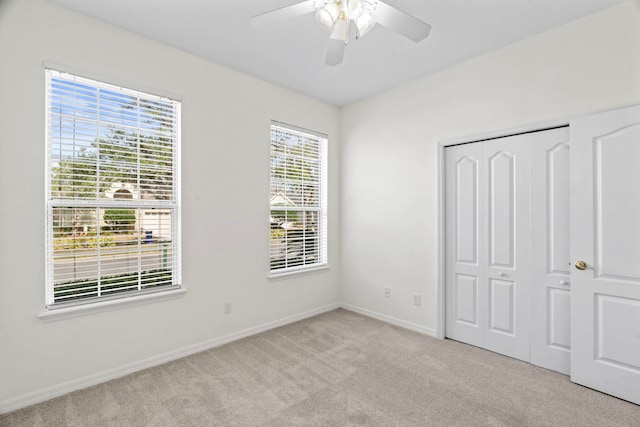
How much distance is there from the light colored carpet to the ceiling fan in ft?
7.74

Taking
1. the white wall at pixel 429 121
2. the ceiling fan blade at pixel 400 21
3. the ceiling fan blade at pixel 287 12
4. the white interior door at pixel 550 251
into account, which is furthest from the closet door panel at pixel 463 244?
the ceiling fan blade at pixel 287 12

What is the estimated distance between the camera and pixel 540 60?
2.62 metres

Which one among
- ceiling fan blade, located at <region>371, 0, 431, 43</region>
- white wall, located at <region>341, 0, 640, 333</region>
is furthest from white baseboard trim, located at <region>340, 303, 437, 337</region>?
ceiling fan blade, located at <region>371, 0, 431, 43</region>

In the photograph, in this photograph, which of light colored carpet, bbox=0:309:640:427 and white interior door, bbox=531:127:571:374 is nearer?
light colored carpet, bbox=0:309:640:427

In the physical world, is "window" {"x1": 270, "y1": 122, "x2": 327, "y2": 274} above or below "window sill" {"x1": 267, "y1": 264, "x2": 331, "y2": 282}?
above

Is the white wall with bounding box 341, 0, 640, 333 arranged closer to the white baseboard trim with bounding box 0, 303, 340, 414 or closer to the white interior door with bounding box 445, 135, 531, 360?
the white interior door with bounding box 445, 135, 531, 360

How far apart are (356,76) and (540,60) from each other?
164cm

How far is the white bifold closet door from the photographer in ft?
8.50

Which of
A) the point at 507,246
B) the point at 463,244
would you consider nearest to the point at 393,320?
the point at 463,244

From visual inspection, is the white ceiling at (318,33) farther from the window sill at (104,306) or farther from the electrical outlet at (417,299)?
the electrical outlet at (417,299)

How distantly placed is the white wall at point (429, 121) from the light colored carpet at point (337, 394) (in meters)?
0.89

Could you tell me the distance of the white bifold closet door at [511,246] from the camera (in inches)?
102

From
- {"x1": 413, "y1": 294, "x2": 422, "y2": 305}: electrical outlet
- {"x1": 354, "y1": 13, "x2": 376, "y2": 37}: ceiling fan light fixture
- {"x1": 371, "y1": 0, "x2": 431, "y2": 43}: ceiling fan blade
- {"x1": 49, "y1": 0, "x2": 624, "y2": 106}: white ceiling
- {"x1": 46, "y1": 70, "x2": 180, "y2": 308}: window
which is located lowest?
{"x1": 413, "y1": 294, "x2": 422, "y2": 305}: electrical outlet

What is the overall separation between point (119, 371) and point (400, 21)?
318 cm
